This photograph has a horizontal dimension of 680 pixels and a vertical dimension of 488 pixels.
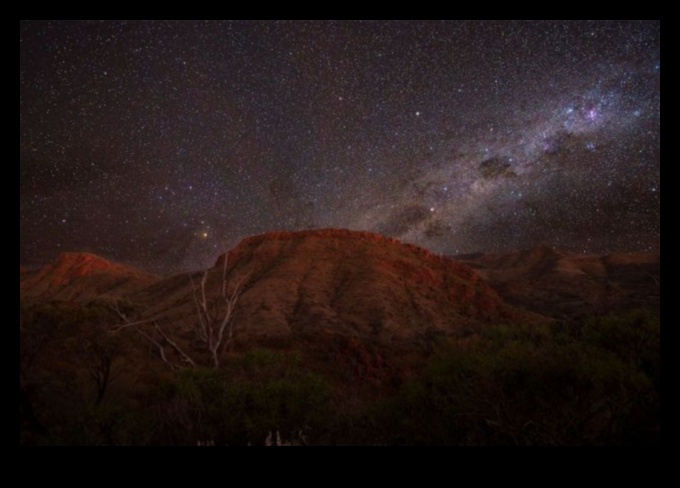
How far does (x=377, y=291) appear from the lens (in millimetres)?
32406

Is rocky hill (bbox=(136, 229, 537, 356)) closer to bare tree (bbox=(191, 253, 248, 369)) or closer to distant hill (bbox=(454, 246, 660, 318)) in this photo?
bare tree (bbox=(191, 253, 248, 369))

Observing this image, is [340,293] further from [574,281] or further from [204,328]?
[574,281]

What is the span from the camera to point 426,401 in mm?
9586

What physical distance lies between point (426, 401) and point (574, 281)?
45.7m

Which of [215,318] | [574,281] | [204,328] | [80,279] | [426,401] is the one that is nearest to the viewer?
[426,401]

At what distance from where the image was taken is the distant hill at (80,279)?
49031 millimetres

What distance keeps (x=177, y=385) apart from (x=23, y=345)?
5205 millimetres

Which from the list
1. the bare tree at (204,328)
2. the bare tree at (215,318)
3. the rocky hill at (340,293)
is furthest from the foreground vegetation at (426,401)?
the rocky hill at (340,293)

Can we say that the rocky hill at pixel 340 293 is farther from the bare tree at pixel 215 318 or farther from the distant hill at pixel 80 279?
the distant hill at pixel 80 279

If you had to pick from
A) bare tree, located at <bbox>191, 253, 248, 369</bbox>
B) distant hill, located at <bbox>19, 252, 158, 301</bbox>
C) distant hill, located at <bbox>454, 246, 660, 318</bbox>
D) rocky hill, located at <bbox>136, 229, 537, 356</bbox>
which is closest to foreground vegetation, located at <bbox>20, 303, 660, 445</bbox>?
bare tree, located at <bbox>191, 253, 248, 369</bbox>

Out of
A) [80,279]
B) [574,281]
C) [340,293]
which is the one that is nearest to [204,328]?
[340,293]

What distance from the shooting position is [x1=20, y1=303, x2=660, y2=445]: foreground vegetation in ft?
24.0

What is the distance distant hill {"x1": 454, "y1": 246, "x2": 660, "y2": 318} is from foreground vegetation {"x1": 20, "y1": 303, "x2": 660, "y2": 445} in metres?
20.7

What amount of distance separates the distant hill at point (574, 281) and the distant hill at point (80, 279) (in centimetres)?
4561
